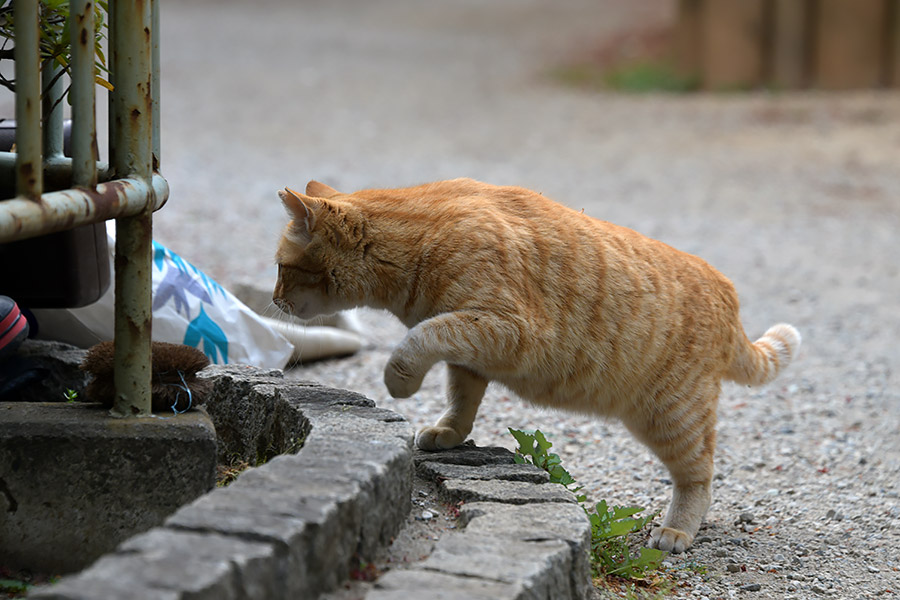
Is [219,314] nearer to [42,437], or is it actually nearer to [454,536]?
[42,437]

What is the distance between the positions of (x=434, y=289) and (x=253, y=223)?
16.0ft

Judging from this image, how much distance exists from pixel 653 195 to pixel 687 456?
19.6ft

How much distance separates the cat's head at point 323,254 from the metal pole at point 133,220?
0.57 metres

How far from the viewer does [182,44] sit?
1711cm

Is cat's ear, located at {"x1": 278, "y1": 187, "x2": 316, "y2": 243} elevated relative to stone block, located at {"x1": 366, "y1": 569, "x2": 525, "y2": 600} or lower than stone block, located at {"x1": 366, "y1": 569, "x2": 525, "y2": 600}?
elevated

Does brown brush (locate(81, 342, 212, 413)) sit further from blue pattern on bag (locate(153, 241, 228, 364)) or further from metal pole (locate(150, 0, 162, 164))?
blue pattern on bag (locate(153, 241, 228, 364))

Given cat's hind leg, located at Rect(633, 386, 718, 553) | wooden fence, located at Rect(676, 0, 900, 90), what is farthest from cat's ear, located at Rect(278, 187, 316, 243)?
wooden fence, located at Rect(676, 0, 900, 90)

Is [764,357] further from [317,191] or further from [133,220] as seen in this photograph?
[133,220]

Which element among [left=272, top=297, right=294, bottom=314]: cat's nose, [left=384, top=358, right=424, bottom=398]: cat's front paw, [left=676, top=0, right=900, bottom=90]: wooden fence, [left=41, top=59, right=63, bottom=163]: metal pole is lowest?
[left=384, top=358, right=424, bottom=398]: cat's front paw

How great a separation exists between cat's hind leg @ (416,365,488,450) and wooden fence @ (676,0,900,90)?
11.1 meters

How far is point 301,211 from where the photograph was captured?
2.99 metres

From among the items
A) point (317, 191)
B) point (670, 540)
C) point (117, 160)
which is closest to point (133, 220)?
point (117, 160)

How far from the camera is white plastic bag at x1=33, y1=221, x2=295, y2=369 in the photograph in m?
3.70

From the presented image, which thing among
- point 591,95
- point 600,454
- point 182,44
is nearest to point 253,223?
point 600,454
